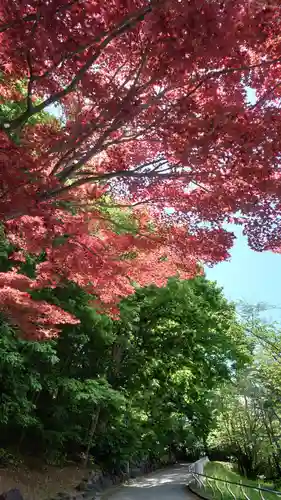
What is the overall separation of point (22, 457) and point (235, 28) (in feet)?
37.8

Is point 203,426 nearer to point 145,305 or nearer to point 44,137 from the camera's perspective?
point 145,305

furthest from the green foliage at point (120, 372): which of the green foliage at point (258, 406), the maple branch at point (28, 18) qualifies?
the maple branch at point (28, 18)

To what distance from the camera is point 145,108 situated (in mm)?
5023

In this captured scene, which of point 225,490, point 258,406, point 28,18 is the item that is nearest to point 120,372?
point 258,406

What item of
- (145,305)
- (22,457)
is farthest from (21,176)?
(145,305)

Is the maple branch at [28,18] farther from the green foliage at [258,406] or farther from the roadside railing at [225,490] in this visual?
the green foliage at [258,406]

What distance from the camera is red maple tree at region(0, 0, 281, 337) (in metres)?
4.18

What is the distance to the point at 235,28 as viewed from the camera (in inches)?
167

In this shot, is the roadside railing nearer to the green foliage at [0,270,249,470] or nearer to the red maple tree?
the green foliage at [0,270,249,470]

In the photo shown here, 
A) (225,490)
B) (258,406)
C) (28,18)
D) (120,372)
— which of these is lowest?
(225,490)

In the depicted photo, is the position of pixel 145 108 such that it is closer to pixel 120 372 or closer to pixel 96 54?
pixel 96 54

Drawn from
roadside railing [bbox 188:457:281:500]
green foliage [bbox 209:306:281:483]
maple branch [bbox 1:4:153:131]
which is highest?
maple branch [bbox 1:4:153:131]

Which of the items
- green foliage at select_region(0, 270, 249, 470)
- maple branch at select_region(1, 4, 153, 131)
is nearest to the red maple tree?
maple branch at select_region(1, 4, 153, 131)

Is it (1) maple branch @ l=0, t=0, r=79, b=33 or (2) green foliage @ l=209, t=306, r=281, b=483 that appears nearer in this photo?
(1) maple branch @ l=0, t=0, r=79, b=33
